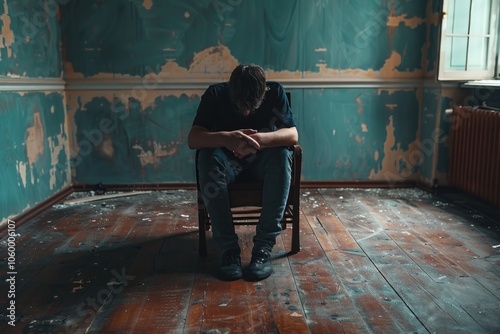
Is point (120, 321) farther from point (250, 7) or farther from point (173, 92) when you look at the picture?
point (250, 7)

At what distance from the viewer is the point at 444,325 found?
1.50 m

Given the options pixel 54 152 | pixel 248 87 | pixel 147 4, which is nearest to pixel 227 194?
pixel 248 87

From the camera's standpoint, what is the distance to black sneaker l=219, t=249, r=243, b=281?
190 centimetres

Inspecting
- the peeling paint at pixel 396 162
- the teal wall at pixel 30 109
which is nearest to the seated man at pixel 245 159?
the teal wall at pixel 30 109

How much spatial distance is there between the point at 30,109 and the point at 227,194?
168 cm

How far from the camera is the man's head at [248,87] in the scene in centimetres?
197

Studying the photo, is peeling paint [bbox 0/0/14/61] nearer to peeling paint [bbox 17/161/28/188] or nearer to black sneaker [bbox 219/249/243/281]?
peeling paint [bbox 17/161/28/188]

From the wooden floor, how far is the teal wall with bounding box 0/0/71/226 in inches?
11.2

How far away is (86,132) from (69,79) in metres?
0.43

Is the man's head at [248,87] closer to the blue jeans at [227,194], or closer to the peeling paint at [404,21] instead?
the blue jeans at [227,194]

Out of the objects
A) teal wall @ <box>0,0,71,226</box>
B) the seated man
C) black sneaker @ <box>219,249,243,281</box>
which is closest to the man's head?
the seated man

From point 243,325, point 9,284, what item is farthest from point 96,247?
point 243,325

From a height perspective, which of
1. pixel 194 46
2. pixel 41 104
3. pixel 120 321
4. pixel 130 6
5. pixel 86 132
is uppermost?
pixel 130 6

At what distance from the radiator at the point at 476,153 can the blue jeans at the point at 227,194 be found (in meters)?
1.56
